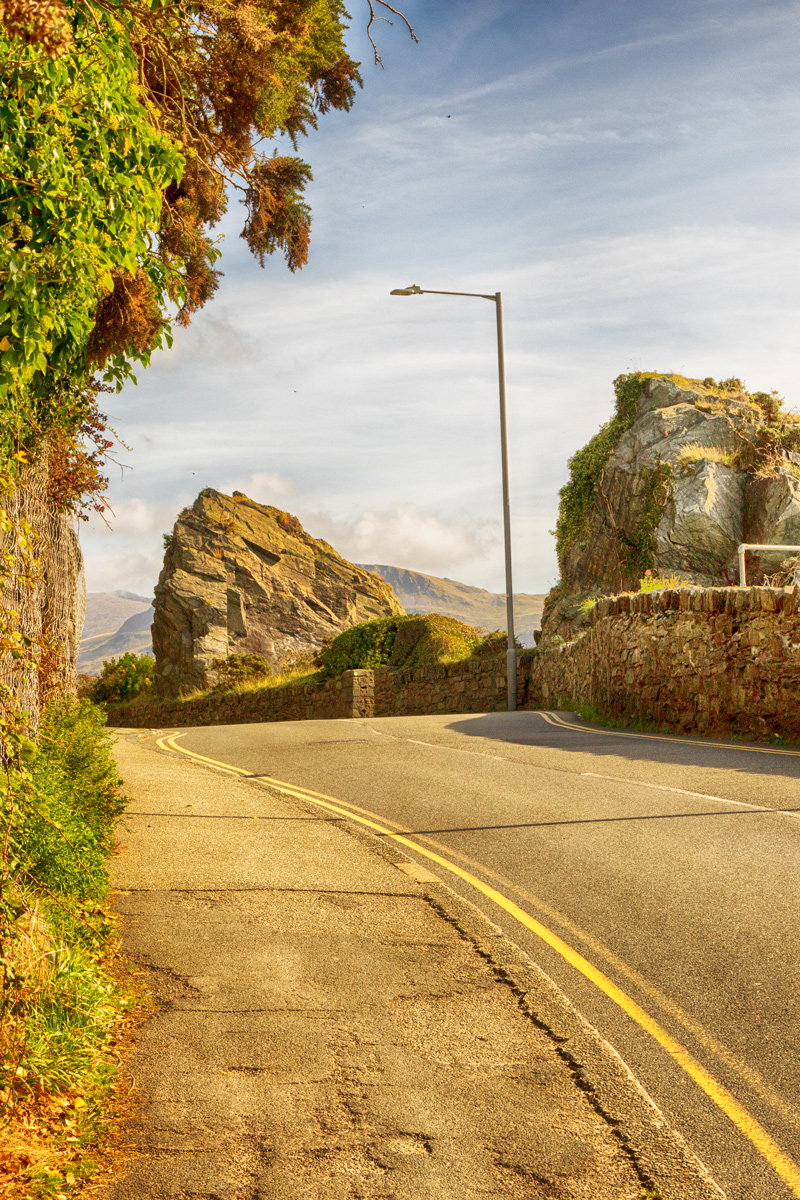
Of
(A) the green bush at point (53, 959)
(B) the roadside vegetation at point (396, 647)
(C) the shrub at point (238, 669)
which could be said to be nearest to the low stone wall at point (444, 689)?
(B) the roadside vegetation at point (396, 647)

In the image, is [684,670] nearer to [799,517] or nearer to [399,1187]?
[799,517]

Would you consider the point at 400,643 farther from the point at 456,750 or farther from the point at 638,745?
the point at 638,745

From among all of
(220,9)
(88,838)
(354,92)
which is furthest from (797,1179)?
(354,92)

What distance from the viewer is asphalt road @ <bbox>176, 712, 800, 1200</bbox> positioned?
408 centimetres

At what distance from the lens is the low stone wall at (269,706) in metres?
30.9

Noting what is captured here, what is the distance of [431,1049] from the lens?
4516 millimetres

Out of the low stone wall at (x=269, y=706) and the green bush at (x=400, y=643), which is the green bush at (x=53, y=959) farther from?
the green bush at (x=400, y=643)

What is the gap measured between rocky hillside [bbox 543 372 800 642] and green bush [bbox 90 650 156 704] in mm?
20923

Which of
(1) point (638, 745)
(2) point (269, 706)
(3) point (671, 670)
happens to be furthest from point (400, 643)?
(1) point (638, 745)

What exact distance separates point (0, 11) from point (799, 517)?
26.5 meters

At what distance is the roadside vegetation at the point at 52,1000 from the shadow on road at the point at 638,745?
332 inches

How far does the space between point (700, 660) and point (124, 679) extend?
3352cm

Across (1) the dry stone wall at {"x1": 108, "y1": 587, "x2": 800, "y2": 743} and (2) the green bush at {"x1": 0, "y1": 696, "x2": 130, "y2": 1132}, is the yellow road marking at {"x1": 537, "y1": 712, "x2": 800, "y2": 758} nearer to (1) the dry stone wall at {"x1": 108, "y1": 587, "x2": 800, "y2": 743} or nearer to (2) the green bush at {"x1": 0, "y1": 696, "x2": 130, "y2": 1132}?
(1) the dry stone wall at {"x1": 108, "y1": 587, "x2": 800, "y2": 743}

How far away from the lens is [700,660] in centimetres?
1702
